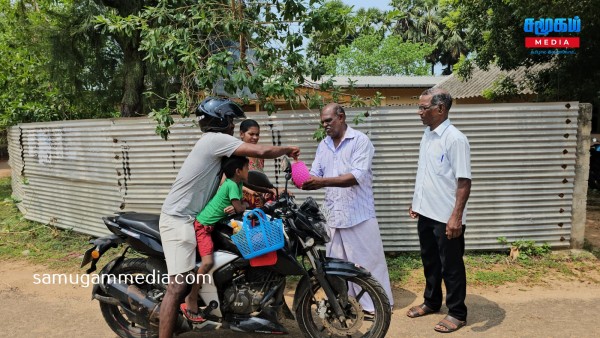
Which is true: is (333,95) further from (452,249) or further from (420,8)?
(420,8)

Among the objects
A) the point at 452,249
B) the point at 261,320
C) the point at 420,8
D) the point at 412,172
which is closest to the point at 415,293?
the point at 452,249

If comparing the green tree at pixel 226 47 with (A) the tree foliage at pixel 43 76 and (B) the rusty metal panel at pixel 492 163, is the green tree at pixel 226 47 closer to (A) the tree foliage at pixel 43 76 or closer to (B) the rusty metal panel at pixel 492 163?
(B) the rusty metal panel at pixel 492 163

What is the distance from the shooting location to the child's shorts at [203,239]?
314cm

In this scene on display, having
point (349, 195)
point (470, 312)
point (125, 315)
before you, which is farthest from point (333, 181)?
point (125, 315)

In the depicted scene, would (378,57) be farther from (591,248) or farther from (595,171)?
(591,248)

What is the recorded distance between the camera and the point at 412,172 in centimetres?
547

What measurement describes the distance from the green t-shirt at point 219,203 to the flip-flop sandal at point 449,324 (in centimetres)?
191

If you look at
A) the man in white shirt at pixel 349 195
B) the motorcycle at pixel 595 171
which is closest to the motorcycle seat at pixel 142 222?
the man in white shirt at pixel 349 195

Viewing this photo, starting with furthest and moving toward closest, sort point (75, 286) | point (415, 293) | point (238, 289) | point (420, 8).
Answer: point (420, 8) < point (75, 286) < point (415, 293) < point (238, 289)

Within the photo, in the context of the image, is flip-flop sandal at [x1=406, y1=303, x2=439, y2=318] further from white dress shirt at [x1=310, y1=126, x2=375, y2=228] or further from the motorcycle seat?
the motorcycle seat

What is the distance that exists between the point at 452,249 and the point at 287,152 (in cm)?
161

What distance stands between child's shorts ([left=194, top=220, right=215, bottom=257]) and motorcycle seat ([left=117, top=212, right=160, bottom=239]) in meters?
0.34

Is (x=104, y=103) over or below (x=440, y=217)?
over

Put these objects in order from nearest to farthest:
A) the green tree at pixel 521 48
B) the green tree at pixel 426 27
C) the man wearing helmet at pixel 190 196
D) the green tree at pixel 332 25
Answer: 1. the man wearing helmet at pixel 190 196
2. the green tree at pixel 332 25
3. the green tree at pixel 521 48
4. the green tree at pixel 426 27
